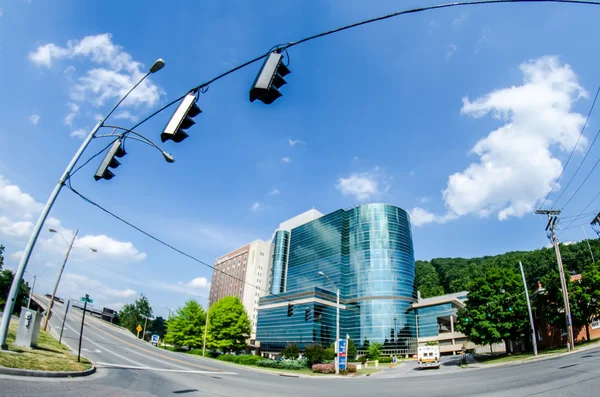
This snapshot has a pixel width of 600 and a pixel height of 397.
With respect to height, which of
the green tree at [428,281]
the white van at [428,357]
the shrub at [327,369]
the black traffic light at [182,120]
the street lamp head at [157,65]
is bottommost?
the shrub at [327,369]

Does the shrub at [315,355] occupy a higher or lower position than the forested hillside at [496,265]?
lower

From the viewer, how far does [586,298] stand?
34.0 m

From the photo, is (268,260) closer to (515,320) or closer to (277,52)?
(515,320)

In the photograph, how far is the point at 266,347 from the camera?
9538 centimetres

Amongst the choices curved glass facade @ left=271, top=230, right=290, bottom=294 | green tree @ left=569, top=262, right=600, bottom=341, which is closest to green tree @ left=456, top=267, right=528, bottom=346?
green tree @ left=569, top=262, right=600, bottom=341

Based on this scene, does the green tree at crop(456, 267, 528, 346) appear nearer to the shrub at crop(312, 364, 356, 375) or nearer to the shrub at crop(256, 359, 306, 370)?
the shrub at crop(312, 364, 356, 375)

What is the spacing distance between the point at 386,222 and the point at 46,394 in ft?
330

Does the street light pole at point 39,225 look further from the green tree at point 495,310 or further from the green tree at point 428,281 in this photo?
the green tree at point 428,281

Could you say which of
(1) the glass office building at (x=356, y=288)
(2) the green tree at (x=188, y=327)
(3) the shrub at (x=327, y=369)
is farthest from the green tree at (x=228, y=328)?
(3) the shrub at (x=327, y=369)

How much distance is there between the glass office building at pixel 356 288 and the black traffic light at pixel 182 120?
251 feet

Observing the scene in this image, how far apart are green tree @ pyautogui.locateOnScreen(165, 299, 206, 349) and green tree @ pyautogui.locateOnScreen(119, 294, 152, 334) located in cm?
4348

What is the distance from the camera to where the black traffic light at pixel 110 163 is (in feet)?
30.6

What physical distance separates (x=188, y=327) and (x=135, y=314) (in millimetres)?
55249

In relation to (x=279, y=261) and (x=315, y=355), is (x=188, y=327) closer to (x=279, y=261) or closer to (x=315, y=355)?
(x=315, y=355)
